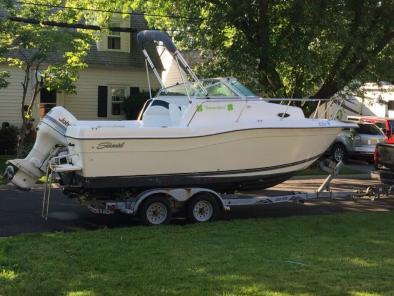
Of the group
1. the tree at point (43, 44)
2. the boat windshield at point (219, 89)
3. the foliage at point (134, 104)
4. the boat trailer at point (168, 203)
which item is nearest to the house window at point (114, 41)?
the foliage at point (134, 104)

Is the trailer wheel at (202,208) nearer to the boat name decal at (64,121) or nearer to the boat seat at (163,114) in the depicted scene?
the boat seat at (163,114)

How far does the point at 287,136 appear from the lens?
10.1m

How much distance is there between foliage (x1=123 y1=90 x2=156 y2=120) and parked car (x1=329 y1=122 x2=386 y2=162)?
28.2ft

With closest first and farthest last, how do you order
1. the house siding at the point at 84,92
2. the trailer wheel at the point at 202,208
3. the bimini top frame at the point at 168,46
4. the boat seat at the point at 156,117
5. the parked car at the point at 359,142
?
1. the trailer wheel at the point at 202,208
2. the boat seat at the point at 156,117
3. the bimini top frame at the point at 168,46
4. the parked car at the point at 359,142
5. the house siding at the point at 84,92

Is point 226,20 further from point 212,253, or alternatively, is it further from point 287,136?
point 212,253

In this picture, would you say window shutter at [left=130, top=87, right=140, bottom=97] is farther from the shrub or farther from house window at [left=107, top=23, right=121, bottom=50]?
the shrub

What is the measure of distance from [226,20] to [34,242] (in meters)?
8.99

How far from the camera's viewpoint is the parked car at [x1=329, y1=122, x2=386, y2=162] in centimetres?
2125

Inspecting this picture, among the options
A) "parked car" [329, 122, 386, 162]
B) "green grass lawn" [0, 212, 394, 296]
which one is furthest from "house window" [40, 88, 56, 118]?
"green grass lawn" [0, 212, 394, 296]

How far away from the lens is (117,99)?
86.3 ft

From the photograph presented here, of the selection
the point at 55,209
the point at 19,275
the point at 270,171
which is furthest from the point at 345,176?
the point at 19,275

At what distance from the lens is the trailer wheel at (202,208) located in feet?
31.3

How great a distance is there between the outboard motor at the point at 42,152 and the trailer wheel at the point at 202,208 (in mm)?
2446

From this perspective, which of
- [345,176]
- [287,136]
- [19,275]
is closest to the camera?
[19,275]
